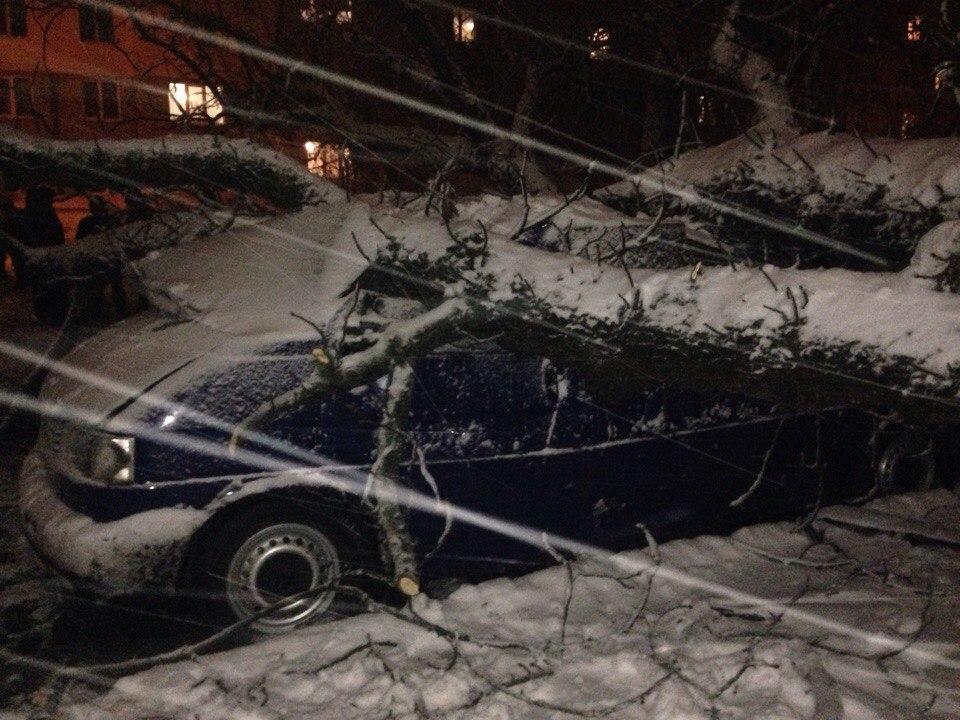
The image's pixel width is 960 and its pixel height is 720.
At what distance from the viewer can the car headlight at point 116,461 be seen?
136 inches

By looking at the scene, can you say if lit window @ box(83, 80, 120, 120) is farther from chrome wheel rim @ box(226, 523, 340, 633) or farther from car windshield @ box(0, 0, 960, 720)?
chrome wheel rim @ box(226, 523, 340, 633)

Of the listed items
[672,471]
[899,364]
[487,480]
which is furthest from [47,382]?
[899,364]

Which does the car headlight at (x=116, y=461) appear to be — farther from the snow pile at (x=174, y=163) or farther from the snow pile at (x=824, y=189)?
the snow pile at (x=824, y=189)

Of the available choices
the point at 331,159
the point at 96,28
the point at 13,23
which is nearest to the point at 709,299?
the point at 331,159

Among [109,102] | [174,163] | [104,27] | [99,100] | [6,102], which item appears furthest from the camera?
[109,102]

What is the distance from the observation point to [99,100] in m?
27.8

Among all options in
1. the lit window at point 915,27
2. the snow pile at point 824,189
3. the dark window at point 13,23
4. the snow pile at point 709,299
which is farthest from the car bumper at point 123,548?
the dark window at point 13,23

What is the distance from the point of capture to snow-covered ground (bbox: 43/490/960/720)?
308 cm

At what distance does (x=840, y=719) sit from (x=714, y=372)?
1383 millimetres

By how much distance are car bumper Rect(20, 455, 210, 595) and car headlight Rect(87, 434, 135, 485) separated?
18 centimetres

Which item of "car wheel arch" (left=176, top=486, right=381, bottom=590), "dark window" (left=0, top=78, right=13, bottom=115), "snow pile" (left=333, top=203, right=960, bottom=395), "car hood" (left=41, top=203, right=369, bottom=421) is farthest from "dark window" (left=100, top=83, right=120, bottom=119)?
"snow pile" (left=333, top=203, right=960, bottom=395)

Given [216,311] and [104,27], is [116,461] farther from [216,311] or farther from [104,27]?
[104,27]

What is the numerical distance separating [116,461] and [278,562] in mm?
854

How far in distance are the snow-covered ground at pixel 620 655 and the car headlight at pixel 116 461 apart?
0.83 metres
